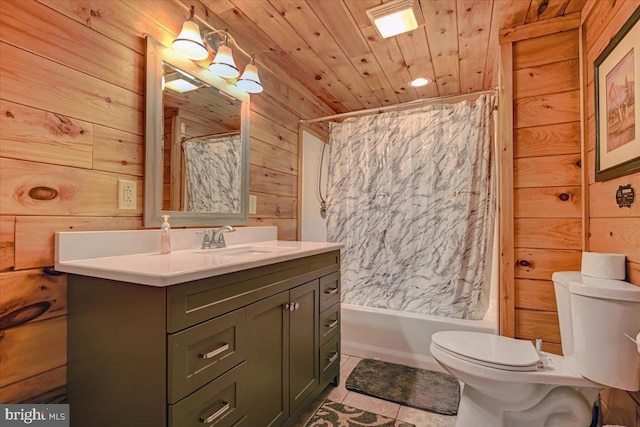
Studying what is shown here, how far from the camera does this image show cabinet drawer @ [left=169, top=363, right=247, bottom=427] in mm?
908

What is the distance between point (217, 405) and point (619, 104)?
6.17ft

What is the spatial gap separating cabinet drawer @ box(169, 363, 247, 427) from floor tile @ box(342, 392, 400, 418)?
2.73 feet

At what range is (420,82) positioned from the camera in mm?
2557

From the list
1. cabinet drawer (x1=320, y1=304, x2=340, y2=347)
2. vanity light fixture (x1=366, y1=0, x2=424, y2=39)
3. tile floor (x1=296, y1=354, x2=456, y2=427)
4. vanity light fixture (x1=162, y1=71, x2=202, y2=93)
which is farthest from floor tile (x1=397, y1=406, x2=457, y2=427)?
vanity light fixture (x1=366, y1=0, x2=424, y2=39)

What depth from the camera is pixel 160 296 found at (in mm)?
884

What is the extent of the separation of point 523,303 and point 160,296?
189 centimetres

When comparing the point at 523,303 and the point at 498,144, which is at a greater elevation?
the point at 498,144

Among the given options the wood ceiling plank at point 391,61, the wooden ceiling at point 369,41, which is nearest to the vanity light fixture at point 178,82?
the wooden ceiling at point 369,41

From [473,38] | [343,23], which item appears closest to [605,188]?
[473,38]

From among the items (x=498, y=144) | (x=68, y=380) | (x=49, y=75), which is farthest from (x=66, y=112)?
(x=498, y=144)

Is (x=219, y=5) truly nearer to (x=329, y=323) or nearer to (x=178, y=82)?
(x=178, y=82)

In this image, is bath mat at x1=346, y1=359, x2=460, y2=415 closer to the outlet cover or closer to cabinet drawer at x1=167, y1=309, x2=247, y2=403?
cabinet drawer at x1=167, y1=309, x2=247, y2=403

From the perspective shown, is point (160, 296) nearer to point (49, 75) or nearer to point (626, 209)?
point (49, 75)

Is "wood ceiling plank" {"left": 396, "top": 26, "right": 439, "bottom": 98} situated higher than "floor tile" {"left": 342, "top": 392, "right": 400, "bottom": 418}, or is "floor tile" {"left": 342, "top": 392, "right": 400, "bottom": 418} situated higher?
"wood ceiling plank" {"left": 396, "top": 26, "right": 439, "bottom": 98}
